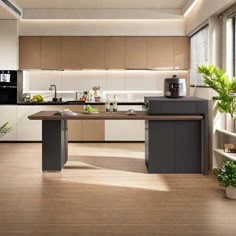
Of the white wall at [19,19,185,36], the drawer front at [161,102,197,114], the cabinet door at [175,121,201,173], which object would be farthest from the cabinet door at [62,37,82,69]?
the cabinet door at [175,121,201,173]

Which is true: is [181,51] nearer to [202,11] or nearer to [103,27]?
[103,27]

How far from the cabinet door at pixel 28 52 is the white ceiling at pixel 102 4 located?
0.73 metres

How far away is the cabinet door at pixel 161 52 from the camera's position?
33.8ft

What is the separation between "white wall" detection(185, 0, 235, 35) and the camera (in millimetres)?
6492

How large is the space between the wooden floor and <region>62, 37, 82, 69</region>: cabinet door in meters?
3.36

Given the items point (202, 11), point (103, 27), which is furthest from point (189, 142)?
point (103, 27)

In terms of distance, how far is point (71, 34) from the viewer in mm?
10312

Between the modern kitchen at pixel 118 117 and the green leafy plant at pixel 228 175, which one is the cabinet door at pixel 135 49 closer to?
the modern kitchen at pixel 118 117

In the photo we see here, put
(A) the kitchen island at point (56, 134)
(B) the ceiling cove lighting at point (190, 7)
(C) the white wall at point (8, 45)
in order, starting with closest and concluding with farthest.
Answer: (A) the kitchen island at point (56, 134) < (B) the ceiling cove lighting at point (190, 7) < (C) the white wall at point (8, 45)

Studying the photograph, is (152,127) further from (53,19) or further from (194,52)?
(53,19)

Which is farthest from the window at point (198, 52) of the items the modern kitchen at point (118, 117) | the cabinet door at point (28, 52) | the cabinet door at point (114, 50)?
the cabinet door at point (28, 52)

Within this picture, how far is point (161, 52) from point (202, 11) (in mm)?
2502

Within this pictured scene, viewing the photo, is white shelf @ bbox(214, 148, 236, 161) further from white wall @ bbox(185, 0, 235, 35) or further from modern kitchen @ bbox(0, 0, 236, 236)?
white wall @ bbox(185, 0, 235, 35)

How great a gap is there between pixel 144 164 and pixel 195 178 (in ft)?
4.37
